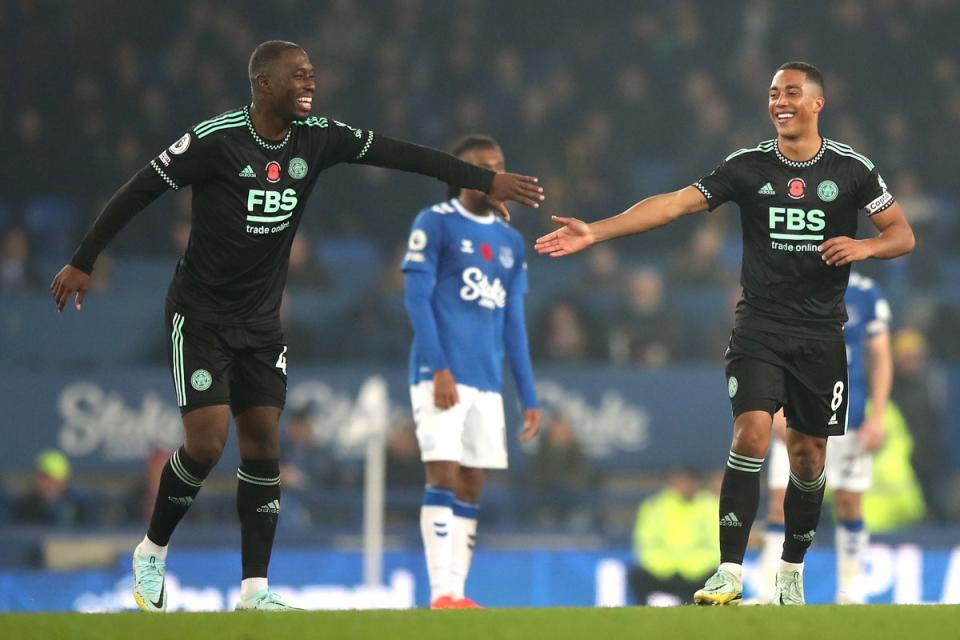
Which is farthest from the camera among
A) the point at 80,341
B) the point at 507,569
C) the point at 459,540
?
the point at 80,341

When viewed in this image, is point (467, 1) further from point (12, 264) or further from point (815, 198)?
point (815, 198)

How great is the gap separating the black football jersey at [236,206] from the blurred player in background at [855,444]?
3944 millimetres

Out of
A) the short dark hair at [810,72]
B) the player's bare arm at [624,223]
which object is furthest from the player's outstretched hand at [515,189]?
the short dark hair at [810,72]

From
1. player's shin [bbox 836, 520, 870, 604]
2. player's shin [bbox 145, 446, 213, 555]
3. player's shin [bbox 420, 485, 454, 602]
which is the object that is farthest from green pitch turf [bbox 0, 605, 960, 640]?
player's shin [bbox 836, 520, 870, 604]

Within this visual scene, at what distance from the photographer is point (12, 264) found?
15016 mm

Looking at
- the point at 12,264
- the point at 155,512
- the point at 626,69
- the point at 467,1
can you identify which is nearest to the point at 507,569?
the point at 155,512

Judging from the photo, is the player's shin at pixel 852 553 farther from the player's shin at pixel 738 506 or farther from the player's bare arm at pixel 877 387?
the player's shin at pixel 738 506

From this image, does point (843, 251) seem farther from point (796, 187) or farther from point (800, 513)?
point (800, 513)

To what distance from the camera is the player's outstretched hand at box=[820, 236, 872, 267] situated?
5.84m

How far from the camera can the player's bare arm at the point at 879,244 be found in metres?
5.85

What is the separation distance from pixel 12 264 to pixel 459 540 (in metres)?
8.93

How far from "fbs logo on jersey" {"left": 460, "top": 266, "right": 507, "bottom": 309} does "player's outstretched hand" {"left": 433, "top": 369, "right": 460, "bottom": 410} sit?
434 millimetres

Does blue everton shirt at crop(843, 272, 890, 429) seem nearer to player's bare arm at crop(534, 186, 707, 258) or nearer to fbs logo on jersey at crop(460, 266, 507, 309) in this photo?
fbs logo on jersey at crop(460, 266, 507, 309)

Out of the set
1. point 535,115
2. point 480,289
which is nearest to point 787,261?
point 480,289
